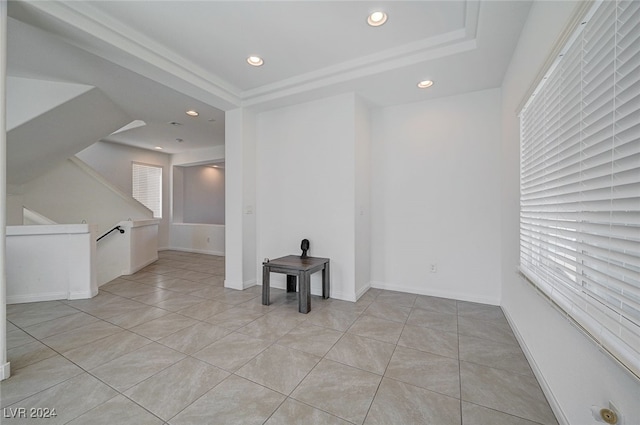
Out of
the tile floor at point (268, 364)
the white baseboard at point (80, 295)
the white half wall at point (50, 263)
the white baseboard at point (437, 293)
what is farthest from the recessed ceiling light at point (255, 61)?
the white baseboard at point (80, 295)

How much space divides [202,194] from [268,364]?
7.63 m

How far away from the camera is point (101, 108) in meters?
3.87

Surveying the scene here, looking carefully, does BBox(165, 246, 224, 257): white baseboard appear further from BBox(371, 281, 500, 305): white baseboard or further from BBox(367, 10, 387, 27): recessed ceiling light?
BBox(367, 10, 387, 27): recessed ceiling light

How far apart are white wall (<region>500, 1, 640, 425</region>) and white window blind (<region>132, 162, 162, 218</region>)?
7835 millimetres

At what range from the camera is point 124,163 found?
21.2 feet

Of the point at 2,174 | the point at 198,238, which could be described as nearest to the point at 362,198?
the point at 2,174

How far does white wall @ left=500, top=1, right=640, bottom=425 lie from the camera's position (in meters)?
1.04

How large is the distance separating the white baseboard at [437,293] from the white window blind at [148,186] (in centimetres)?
644

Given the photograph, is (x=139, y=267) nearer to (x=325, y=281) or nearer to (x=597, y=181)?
(x=325, y=281)

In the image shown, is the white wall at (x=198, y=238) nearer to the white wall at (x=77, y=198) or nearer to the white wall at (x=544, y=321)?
the white wall at (x=77, y=198)

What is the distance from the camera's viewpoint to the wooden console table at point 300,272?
115 inches

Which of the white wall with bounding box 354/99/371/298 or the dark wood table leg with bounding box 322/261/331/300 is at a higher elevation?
the white wall with bounding box 354/99/371/298

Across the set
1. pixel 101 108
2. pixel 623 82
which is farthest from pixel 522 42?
pixel 101 108

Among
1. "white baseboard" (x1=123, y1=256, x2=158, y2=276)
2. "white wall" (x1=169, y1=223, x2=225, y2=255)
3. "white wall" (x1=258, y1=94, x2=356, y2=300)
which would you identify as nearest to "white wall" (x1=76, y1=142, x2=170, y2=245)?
"white wall" (x1=169, y1=223, x2=225, y2=255)
